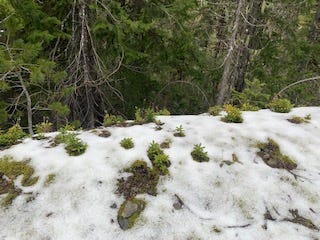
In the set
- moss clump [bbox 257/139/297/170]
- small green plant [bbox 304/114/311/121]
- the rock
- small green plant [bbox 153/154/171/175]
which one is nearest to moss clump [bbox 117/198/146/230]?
the rock

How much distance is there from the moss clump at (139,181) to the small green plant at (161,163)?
0.06 m

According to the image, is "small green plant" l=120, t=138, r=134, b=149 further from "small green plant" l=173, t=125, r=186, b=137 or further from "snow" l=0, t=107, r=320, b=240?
"small green plant" l=173, t=125, r=186, b=137

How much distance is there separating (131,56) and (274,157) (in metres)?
5.29

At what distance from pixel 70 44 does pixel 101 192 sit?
229 inches

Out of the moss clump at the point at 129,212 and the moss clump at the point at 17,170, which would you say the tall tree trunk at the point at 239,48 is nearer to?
the moss clump at the point at 129,212

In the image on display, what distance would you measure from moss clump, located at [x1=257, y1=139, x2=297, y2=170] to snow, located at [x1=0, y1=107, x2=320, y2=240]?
8 cm

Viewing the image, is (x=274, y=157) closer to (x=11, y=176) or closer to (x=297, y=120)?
(x=297, y=120)

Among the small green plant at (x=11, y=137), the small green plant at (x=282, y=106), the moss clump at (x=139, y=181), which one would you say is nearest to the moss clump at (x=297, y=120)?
the small green plant at (x=282, y=106)

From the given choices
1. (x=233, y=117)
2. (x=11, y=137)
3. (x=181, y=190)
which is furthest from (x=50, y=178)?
(x=233, y=117)

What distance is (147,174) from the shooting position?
3.59 meters

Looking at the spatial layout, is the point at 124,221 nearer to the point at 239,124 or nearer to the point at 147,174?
the point at 147,174

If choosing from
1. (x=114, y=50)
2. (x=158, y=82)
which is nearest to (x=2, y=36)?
(x=114, y=50)

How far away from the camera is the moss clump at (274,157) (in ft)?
12.8

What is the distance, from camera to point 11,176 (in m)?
3.52
